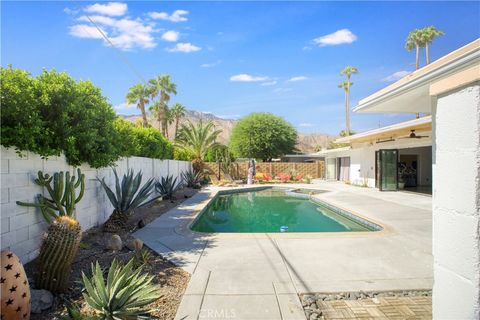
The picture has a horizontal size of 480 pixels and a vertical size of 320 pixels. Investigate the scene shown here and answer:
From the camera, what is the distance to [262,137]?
113ft

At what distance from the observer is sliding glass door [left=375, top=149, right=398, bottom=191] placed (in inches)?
698

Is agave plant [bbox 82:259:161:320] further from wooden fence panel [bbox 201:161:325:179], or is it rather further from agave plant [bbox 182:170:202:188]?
wooden fence panel [bbox 201:161:325:179]

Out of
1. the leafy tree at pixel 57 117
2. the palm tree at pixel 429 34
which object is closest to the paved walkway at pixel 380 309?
the leafy tree at pixel 57 117

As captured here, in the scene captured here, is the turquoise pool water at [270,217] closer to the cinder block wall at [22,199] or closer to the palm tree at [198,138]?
the cinder block wall at [22,199]

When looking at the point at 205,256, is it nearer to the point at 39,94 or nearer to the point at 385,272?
the point at 385,272

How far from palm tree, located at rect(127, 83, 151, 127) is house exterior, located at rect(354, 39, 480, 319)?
38.1m

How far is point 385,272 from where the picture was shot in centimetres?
455

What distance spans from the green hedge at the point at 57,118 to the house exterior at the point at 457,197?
16.8 ft

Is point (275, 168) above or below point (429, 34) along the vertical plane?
below

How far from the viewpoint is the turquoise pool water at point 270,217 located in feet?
31.2

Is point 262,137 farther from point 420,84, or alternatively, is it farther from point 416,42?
point 420,84

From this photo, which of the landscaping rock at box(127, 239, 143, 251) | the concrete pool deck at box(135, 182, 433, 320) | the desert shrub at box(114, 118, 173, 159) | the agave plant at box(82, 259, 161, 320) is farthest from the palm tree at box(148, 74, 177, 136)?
the agave plant at box(82, 259, 161, 320)

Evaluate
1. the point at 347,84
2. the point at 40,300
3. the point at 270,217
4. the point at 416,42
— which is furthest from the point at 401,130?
the point at 347,84

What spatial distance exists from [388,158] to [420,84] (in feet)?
50.5
